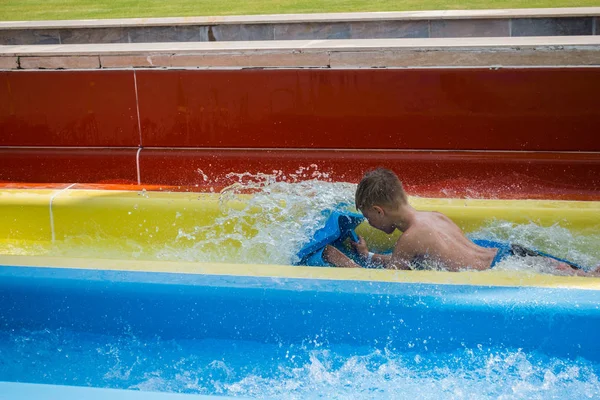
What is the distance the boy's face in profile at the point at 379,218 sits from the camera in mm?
2617

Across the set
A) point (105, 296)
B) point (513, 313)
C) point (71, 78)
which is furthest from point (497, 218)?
point (71, 78)

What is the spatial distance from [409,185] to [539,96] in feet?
2.61

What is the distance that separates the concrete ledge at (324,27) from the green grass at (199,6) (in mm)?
1755

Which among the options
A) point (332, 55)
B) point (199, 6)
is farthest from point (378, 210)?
point (199, 6)

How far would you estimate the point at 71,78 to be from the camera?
4.05 metres

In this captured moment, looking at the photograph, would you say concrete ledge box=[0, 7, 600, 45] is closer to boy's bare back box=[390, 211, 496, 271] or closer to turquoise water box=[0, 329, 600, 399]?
boy's bare back box=[390, 211, 496, 271]

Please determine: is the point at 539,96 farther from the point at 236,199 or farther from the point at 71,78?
the point at 71,78

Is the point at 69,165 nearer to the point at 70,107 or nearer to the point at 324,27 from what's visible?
the point at 70,107

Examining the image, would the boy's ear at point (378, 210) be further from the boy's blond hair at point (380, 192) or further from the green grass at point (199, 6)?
the green grass at point (199, 6)

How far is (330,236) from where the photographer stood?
2.73 meters

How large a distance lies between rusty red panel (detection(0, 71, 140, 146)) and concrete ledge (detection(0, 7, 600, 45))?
193 inches

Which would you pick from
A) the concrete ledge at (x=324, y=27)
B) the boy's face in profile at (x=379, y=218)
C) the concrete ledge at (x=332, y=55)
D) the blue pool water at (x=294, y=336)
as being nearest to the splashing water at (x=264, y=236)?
the boy's face in profile at (x=379, y=218)

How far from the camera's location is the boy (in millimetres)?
2520

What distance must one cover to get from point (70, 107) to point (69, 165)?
33 cm
